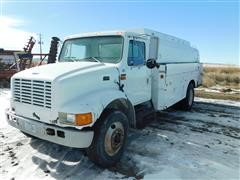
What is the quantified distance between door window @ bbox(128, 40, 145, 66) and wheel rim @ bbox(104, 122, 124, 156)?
1417 millimetres

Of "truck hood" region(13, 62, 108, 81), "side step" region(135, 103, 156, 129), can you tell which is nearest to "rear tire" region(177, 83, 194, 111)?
"side step" region(135, 103, 156, 129)

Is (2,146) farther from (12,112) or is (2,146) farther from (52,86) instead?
(52,86)

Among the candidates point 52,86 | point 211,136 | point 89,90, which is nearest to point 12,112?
point 52,86

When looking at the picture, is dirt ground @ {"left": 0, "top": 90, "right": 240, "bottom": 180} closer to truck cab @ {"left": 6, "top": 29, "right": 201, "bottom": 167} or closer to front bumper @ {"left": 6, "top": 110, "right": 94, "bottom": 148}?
truck cab @ {"left": 6, "top": 29, "right": 201, "bottom": 167}

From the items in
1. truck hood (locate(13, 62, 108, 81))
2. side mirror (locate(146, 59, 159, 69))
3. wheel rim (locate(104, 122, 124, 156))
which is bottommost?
Answer: wheel rim (locate(104, 122, 124, 156))

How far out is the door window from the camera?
4941mm

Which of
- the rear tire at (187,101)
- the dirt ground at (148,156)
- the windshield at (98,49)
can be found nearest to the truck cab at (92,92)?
the windshield at (98,49)

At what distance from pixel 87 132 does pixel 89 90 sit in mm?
745

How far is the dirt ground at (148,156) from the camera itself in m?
3.86

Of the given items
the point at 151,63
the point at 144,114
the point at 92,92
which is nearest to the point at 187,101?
the point at 144,114

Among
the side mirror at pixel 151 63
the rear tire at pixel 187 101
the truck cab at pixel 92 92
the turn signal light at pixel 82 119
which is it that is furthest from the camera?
the rear tire at pixel 187 101

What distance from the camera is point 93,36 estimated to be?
5082 mm

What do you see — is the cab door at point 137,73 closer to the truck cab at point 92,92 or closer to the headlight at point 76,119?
the truck cab at point 92,92

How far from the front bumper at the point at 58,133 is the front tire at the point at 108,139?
0.68 feet
